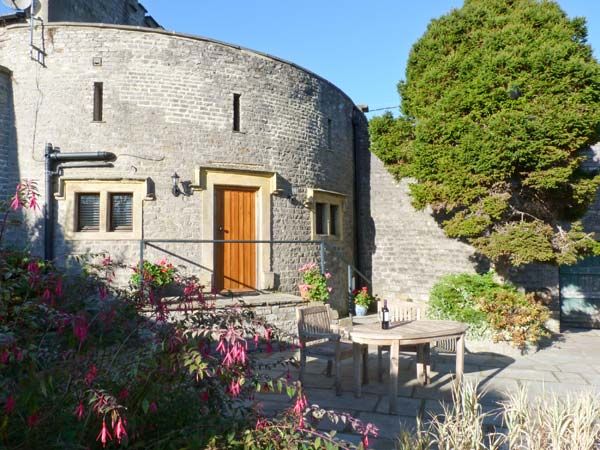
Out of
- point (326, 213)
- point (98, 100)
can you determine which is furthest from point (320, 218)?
point (98, 100)

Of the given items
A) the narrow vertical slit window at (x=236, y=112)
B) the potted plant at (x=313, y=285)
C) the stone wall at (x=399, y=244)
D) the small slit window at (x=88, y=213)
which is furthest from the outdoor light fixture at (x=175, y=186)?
the stone wall at (x=399, y=244)

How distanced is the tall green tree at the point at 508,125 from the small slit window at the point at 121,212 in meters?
5.11

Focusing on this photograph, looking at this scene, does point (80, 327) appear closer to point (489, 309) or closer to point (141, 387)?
point (141, 387)

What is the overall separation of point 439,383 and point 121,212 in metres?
5.97

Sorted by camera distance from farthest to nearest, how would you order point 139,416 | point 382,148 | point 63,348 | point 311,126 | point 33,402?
point 311,126 → point 382,148 → point 63,348 → point 139,416 → point 33,402

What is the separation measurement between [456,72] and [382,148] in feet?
6.15

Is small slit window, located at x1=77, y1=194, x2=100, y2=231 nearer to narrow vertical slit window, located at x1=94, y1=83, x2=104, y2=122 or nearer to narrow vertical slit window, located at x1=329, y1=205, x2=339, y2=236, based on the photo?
narrow vertical slit window, located at x1=94, y1=83, x2=104, y2=122

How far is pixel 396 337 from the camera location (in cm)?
434

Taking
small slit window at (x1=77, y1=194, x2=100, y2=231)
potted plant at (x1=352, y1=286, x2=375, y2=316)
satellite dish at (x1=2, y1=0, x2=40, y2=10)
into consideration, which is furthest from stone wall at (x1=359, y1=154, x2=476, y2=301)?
satellite dish at (x1=2, y1=0, x2=40, y2=10)

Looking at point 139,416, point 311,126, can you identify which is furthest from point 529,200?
point 139,416

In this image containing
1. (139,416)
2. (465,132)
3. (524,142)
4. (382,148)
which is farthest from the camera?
(382,148)

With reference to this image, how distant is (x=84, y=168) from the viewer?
787 centimetres

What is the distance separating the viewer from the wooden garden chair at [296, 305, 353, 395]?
4812 mm

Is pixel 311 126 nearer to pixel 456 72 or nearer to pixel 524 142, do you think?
pixel 456 72
